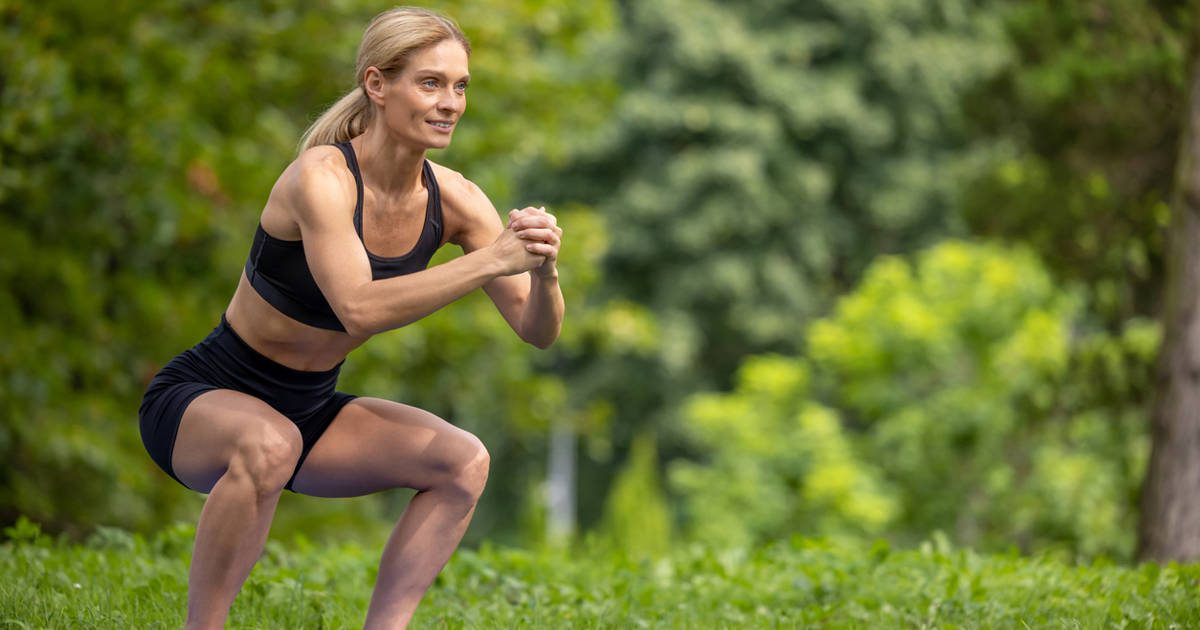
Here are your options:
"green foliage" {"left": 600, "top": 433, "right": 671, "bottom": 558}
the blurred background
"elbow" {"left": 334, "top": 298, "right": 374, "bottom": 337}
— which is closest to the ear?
"elbow" {"left": 334, "top": 298, "right": 374, "bottom": 337}

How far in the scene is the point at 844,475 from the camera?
18062 millimetres

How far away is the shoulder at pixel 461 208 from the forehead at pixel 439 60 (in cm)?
35

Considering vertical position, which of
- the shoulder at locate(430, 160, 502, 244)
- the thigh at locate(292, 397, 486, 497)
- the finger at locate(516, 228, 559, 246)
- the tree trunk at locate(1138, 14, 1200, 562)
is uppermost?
the tree trunk at locate(1138, 14, 1200, 562)

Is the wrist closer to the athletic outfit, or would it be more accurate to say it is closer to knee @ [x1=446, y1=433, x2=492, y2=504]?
the athletic outfit

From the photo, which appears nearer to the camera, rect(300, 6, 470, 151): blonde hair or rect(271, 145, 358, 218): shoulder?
rect(271, 145, 358, 218): shoulder

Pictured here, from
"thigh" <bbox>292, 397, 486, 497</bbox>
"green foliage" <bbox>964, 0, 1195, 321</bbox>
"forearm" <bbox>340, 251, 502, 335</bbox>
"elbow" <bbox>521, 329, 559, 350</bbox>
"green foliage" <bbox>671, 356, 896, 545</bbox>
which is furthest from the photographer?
"green foliage" <bbox>671, 356, 896, 545</bbox>

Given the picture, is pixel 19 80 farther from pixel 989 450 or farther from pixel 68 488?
pixel 989 450

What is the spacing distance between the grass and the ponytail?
1497mm

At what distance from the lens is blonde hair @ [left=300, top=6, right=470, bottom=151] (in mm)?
3926

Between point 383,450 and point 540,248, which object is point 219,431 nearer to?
point 383,450

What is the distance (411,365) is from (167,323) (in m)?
3.21

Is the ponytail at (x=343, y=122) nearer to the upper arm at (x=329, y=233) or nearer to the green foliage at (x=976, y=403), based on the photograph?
the upper arm at (x=329, y=233)

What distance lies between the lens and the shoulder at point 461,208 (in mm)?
4223

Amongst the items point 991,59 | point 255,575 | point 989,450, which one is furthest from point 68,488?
point 991,59
